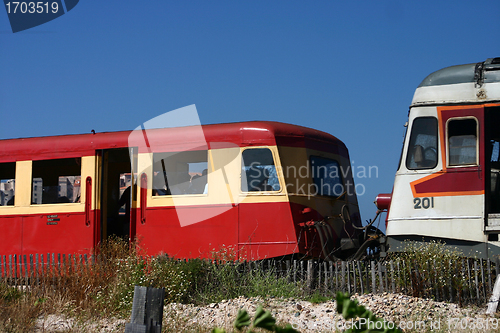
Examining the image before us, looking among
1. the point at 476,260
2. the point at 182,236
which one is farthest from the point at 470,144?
the point at 182,236

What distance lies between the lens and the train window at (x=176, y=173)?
31.9 ft

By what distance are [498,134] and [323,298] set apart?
408 cm

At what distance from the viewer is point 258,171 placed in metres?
9.27

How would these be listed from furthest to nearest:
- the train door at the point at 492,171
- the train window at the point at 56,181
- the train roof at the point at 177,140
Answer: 1. the train window at the point at 56,181
2. the train roof at the point at 177,140
3. the train door at the point at 492,171

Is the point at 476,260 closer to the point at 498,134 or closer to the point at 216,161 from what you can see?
the point at 498,134

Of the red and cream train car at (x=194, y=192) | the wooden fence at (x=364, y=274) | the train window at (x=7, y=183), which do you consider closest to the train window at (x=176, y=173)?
the red and cream train car at (x=194, y=192)

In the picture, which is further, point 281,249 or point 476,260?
point 281,249

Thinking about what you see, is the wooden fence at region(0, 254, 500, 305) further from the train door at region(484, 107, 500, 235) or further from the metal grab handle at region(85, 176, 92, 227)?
the metal grab handle at region(85, 176, 92, 227)

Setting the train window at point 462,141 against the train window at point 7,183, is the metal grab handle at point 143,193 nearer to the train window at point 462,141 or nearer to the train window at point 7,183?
the train window at point 7,183

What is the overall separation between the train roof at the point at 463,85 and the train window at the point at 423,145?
0.35 metres

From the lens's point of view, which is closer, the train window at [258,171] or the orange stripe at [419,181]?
the orange stripe at [419,181]

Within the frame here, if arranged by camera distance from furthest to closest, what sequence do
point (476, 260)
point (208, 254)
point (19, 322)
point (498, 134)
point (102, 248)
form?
point (102, 248) < point (208, 254) < point (498, 134) < point (476, 260) < point (19, 322)

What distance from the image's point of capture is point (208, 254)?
30.5ft

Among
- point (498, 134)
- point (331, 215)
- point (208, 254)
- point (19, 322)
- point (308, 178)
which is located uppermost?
point (498, 134)
